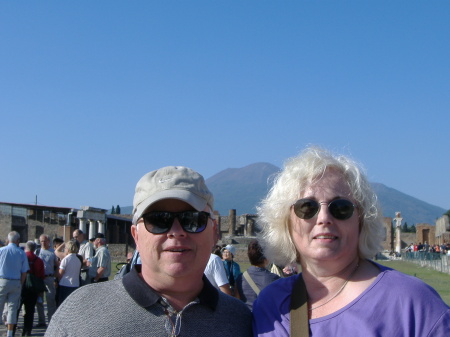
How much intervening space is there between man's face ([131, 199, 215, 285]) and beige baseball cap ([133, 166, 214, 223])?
0.16 feet

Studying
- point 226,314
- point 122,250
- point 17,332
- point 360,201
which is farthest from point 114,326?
point 122,250

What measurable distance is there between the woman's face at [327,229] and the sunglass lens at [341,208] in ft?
0.07

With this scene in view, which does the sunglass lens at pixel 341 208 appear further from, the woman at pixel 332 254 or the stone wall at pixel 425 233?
the stone wall at pixel 425 233

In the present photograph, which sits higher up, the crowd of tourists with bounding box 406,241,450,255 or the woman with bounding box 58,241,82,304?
the crowd of tourists with bounding box 406,241,450,255

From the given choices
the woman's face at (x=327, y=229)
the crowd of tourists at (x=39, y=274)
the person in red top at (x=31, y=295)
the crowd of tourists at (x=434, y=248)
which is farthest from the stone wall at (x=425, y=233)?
the woman's face at (x=327, y=229)

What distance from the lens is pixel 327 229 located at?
9.73 feet

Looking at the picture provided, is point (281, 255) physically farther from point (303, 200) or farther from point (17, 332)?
point (17, 332)

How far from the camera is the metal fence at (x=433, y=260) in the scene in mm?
27844

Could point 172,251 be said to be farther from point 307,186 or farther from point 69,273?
point 69,273

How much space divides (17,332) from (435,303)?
9641 millimetres

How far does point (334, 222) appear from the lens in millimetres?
2984

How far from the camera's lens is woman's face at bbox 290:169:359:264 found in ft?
9.73

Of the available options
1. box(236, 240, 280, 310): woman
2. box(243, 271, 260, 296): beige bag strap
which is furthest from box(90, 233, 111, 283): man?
box(243, 271, 260, 296): beige bag strap

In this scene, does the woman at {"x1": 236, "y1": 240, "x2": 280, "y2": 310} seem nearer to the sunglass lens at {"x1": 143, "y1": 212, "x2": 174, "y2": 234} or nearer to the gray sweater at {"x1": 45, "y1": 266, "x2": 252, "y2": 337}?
the gray sweater at {"x1": 45, "y1": 266, "x2": 252, "y2": 337}
